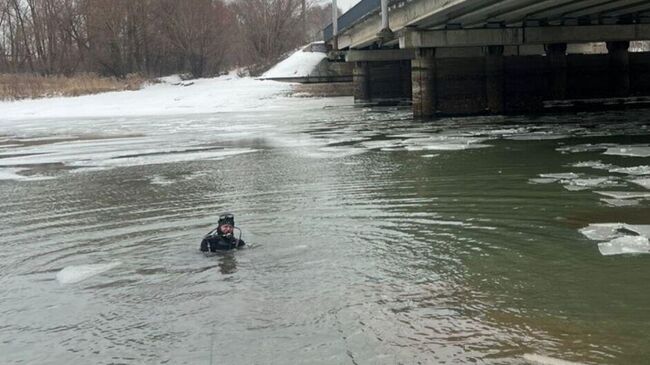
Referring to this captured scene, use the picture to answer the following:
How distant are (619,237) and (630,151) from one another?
25.3ft

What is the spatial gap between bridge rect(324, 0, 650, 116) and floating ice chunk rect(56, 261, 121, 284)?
62.0ft

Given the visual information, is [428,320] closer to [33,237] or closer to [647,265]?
[647,265]

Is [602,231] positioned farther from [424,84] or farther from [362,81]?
[362,81]

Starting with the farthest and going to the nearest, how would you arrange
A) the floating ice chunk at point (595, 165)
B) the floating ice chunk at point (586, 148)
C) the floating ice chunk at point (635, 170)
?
the floating ice chunk at point (586, 148), the floating ice chunk at point (595, 165), the floating ice chunk at point (635, 170)

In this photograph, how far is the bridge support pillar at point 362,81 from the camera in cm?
4600

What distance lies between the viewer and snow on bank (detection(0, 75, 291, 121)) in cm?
4459

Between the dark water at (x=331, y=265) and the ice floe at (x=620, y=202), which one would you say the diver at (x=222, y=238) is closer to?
the dark water at (x=331, y=265)

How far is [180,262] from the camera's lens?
698cm

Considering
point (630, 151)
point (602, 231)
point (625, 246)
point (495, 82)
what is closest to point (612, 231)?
point (602, 231)

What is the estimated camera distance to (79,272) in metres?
6.77

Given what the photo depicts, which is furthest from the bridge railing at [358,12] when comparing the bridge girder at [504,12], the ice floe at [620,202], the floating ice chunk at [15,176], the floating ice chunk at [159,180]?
the ice floe at [620,202]

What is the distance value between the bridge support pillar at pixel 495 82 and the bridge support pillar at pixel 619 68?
6625 mm

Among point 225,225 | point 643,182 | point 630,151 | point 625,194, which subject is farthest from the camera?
point 630,151

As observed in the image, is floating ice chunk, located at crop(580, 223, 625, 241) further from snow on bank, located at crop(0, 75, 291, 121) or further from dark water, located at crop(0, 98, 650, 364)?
snow on bank, located at crop(0, 75, 291, 121)
